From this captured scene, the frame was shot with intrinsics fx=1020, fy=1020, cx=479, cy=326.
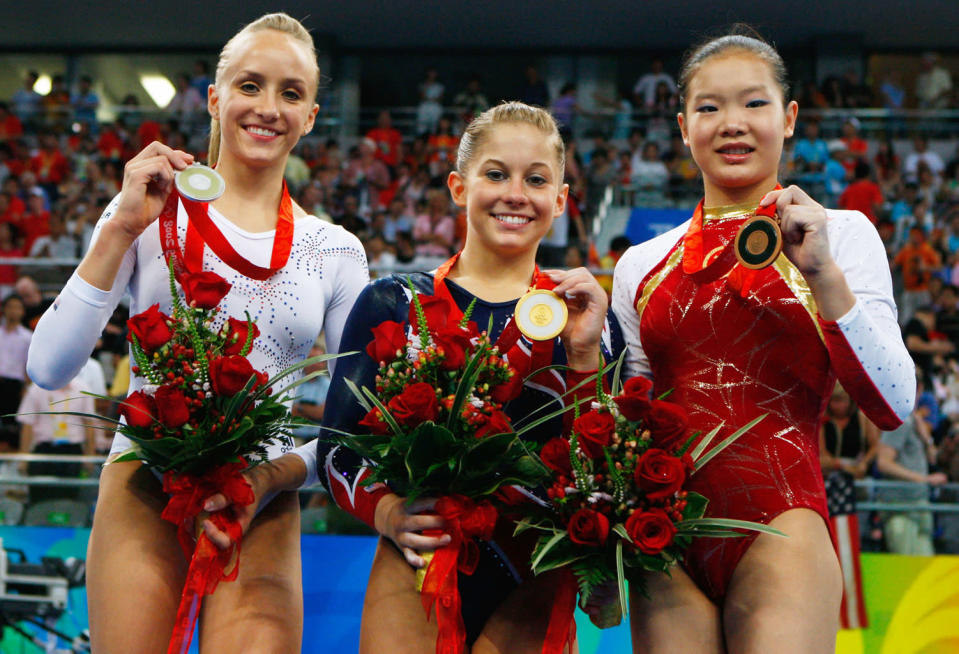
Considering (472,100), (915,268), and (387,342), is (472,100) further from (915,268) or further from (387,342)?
(387,342)

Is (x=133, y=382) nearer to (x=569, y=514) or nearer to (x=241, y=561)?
(x=241, y=561)

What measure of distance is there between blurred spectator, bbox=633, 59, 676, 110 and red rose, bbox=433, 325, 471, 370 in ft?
36.9

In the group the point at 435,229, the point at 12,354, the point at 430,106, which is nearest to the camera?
the point at 12,354

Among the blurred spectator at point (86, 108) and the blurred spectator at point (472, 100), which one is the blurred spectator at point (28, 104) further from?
the blurred spectator at point (472, 100)

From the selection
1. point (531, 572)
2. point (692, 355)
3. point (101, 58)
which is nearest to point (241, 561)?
point (531, 572)

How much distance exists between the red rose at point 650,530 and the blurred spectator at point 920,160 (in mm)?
10298

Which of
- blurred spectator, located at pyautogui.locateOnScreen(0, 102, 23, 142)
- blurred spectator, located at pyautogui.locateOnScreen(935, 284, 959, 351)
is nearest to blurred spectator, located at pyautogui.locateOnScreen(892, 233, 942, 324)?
blurred spectator, located at pyautogui.locateOnScreen(935, 284, 959, 351)

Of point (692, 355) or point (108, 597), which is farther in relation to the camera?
point (692, 355)

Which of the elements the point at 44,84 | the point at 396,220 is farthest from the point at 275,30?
the point at 44,84

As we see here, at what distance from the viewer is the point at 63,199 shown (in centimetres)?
1101

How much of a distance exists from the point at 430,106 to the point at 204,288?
1112cm

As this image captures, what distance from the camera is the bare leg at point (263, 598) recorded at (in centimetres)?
211

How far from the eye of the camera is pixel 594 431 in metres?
1.92

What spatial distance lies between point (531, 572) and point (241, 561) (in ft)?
2.06
